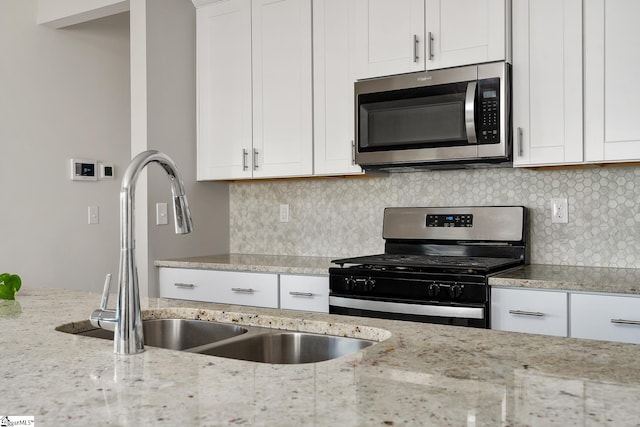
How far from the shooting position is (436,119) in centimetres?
294

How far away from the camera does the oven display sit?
3.15 m

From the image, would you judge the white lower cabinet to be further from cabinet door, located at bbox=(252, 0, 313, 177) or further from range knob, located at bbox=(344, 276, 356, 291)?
cabinet door, located at bbox=(252, 0, 313, 177)

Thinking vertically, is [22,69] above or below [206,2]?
below

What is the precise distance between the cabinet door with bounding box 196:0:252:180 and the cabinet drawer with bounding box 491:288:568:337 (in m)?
1.76

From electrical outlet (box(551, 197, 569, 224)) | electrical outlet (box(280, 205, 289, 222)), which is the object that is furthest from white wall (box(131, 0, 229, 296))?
electrical outlet (box(551, 197, 569, 224))

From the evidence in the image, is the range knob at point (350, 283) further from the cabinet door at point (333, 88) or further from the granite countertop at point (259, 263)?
the cabinet door at point (333, 88)

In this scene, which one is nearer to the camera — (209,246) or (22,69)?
(22,69)

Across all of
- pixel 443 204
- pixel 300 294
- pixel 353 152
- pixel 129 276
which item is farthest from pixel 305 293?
pixel 129 276

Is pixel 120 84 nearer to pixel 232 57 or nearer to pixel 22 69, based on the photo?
pixel 22 69

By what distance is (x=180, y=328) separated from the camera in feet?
5.69

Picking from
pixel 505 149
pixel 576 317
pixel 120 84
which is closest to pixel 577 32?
pixel 505 149

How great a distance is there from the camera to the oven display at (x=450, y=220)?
3146 mm

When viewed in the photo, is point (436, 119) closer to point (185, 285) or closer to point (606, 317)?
point (606, 317)

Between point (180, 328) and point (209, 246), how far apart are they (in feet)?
7.53
